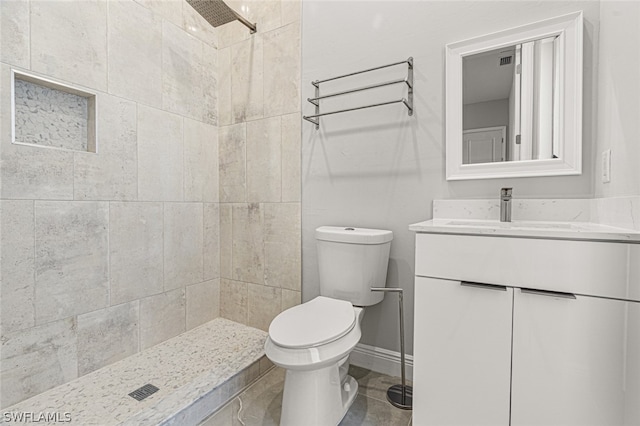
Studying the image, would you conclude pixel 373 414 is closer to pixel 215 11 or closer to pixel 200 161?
pixel 200 161

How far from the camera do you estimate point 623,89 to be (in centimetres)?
105

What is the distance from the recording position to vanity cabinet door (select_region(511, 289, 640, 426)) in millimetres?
889

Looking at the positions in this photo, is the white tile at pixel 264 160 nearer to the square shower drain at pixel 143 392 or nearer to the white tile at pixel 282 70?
the white tile at pixel 282 70

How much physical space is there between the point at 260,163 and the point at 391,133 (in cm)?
92

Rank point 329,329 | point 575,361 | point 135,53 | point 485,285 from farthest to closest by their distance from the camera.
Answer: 1. point 135,53
2. point 329,329
3. point 485,285
4. point 575,361

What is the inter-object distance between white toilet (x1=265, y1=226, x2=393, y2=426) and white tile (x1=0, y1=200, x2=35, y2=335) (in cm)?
112

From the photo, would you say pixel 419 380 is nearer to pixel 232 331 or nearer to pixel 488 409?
pixel 488 409

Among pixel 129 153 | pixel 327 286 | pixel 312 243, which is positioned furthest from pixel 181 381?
pixel 129 153

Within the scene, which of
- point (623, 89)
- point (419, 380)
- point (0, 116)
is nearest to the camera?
point (623, 89)

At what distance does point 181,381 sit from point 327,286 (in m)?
0.87

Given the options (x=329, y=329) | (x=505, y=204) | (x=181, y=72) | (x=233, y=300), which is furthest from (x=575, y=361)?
(x=181, y=72)

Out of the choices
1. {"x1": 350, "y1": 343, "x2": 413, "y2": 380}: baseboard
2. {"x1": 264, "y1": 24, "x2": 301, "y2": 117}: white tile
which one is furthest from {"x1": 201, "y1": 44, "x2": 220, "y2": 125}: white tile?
{"x1": 350, "y1": 343, "x2": 413, "y2": 380}: baseboard

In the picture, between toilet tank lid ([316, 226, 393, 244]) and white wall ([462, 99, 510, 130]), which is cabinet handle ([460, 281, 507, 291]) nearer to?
toilet tank lid ([316, 226, 393, 244])

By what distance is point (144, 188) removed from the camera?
6.11 ft
